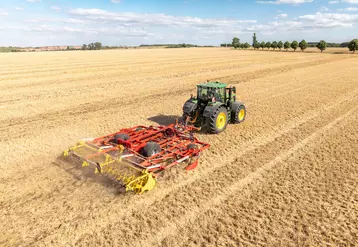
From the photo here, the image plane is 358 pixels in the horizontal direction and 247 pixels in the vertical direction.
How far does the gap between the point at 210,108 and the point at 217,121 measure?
24.3 inches

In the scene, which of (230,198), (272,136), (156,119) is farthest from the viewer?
(156,119)

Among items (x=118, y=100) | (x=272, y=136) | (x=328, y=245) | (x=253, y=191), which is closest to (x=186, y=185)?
(x=253, y=191)

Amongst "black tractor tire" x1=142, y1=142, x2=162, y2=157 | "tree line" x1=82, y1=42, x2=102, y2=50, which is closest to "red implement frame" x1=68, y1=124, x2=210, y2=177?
"black tractor tire" x1=142, y1=142, x2=162, y2=157

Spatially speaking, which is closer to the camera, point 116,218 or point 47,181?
point 116,218

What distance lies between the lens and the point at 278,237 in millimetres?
4906

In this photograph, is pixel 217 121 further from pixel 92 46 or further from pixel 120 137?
pixel 92 46

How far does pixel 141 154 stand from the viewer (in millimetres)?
7492

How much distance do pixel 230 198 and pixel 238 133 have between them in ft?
14.5

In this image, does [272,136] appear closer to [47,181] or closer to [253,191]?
[253,191]

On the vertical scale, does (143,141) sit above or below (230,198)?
above

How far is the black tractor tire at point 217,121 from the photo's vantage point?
9336 millimetres

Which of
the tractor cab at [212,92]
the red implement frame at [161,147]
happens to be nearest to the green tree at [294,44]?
the tractor cab at [212,92]

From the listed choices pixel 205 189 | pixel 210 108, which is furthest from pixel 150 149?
pixel 210 108

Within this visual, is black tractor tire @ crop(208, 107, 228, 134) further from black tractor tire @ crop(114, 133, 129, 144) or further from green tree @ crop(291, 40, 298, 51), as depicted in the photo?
green tree @ crop(291, 40, 298, 51)
